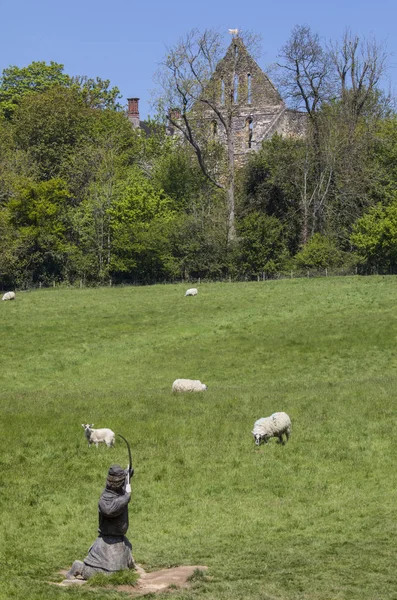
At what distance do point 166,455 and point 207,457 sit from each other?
118cm

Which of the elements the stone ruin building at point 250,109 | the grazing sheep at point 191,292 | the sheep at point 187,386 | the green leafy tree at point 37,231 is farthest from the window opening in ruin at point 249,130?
the sheep at point 187,386

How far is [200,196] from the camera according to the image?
93.9 metres

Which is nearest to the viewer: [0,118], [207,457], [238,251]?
[207,457]

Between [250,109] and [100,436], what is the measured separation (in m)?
78.6

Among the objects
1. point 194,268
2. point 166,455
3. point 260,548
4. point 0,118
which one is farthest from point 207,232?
point 260,548

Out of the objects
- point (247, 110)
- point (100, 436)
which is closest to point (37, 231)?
point (247, 110)

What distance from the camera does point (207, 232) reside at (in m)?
84.8

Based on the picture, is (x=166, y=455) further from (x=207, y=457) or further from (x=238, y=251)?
(x=238, y=251)

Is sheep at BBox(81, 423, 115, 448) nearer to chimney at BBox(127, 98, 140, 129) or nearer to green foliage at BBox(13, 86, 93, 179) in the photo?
green foliage at BBox(13, 86, 93, 179)

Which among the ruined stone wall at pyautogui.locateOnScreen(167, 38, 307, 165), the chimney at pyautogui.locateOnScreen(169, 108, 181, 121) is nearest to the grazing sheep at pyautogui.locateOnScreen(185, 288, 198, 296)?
the chimney at pyautogui.locateOnScreen(169, 108, 181, 121)

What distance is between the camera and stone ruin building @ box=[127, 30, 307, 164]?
318ft

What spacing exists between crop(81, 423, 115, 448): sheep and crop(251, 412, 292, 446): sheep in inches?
164

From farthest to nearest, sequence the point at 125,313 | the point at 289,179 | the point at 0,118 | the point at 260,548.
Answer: the point at 0,118 < the point at 289,179 < the point at 125,313 < the point at 260,548

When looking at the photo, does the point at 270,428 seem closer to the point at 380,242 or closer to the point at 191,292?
the point at 191,292
